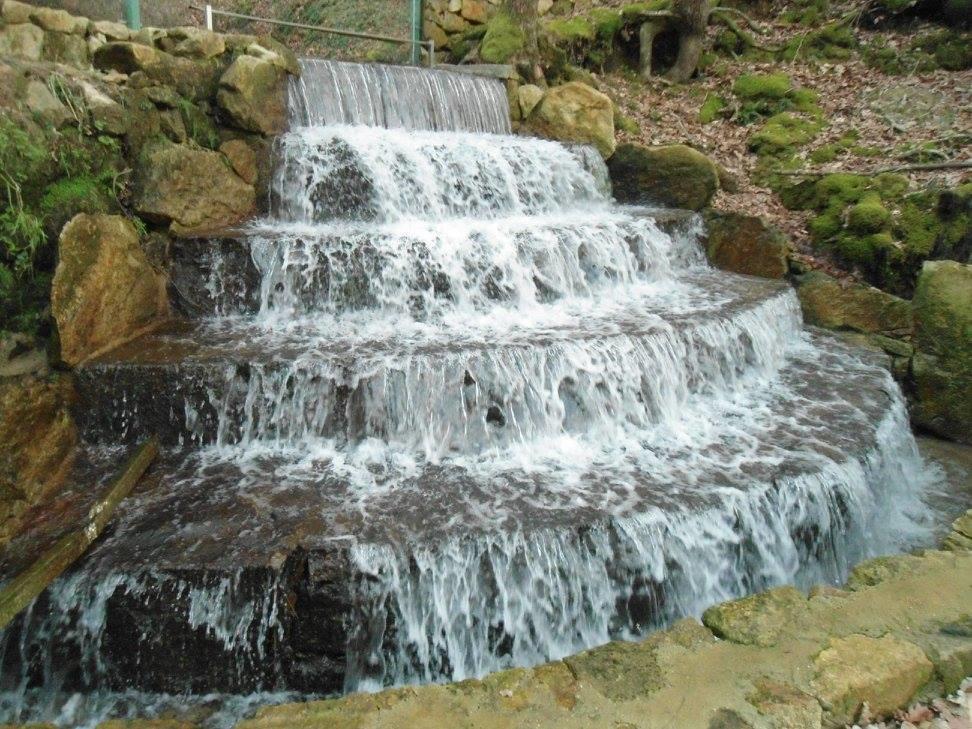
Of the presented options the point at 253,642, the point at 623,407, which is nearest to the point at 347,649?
the point at 253,642

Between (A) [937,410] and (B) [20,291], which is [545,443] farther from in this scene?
(A) [937,410]

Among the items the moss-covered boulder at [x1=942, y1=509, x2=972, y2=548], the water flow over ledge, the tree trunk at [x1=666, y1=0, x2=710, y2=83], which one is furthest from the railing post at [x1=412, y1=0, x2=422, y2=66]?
the moss-covered boulder at [x1=942, y1=509, x2=972, y2=548]

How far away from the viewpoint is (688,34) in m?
10.3

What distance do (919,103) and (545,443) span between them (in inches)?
306

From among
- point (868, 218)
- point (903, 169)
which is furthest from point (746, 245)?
point (903, 169)

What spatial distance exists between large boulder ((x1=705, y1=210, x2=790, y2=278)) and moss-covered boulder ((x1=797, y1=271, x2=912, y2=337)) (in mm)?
349

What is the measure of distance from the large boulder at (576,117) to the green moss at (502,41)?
111cm

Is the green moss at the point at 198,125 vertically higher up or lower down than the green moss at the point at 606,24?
lower down

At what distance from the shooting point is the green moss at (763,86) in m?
9.41

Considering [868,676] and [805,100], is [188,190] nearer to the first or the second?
[868,676]

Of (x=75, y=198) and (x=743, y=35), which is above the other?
(x=743, y=35)

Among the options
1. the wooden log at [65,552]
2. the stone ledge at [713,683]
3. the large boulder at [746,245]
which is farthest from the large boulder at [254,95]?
the stone ledge at [713,683]

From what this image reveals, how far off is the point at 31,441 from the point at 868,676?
428 centimetres

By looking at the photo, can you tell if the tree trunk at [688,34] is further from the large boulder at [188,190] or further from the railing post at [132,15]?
the railing post at [132,15]
